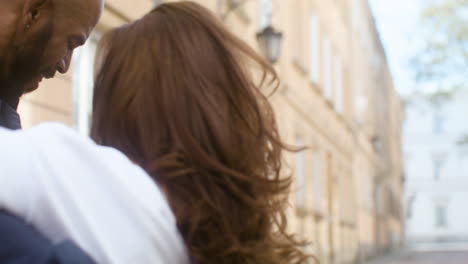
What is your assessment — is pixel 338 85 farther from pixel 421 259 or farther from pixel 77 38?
pixel 77 38

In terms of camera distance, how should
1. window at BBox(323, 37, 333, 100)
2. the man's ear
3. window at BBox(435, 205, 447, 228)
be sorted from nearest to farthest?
the man's ear → window at BBox(323, 37, 333, 100) → window at BBox(435, 205, 447, 228)

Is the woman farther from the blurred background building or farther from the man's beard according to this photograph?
the blurred background building

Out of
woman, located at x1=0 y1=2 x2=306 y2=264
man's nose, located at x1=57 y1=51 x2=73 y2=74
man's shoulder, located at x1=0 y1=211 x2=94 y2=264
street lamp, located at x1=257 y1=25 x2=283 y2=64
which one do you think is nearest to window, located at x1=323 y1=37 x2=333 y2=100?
street lamp, located at x1=257 y1=25 x2=283 y2=64

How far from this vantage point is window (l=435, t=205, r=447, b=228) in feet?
218

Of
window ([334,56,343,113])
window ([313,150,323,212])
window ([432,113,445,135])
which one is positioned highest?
window ([334,56,343,113])

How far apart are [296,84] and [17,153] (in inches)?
635

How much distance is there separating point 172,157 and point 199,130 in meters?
0.06

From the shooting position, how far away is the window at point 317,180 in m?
19.6

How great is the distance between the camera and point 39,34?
1222mm

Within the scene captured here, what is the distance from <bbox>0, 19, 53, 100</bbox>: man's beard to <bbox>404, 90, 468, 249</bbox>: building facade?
216ft

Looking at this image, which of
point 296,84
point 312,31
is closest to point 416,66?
point 312,31

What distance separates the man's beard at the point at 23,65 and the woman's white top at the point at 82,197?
0.16m

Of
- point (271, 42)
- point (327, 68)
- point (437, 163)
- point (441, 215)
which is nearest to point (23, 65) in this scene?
point (271, 42)

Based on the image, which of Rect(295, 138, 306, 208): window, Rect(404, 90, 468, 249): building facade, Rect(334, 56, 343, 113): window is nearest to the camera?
Rect(295, 138, 306, 208): window
